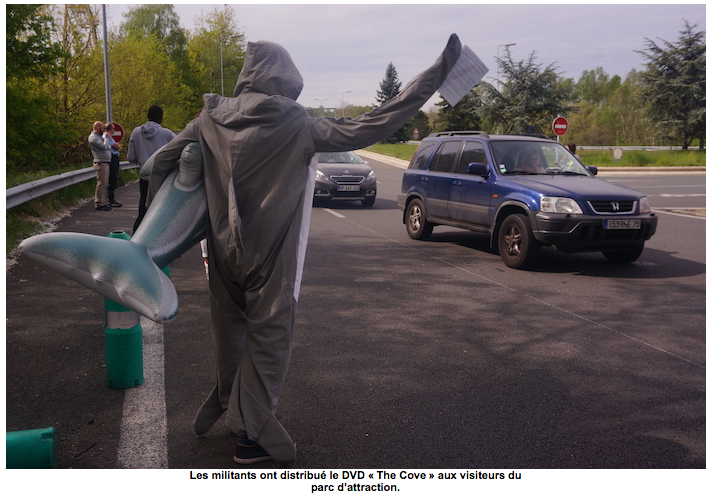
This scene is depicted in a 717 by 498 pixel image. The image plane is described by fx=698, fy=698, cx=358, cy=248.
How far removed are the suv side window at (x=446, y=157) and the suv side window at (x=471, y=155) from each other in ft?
0.62

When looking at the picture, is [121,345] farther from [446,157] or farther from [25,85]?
[25,85]

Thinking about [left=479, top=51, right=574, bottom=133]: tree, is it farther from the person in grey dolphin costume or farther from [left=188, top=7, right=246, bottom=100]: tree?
the person in grey dolphin costume

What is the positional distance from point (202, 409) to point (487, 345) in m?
2.75

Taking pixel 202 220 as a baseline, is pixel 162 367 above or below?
below

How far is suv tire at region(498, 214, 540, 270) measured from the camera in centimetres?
941

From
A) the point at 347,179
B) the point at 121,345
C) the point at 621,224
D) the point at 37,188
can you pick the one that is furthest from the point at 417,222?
the point at 121,345

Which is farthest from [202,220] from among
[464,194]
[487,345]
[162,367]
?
[464,194]

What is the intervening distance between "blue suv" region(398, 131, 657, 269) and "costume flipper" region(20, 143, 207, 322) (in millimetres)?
6491

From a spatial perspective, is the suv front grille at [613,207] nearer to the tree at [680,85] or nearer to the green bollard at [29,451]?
the green bollard at [29,451]

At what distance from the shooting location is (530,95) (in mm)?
46875

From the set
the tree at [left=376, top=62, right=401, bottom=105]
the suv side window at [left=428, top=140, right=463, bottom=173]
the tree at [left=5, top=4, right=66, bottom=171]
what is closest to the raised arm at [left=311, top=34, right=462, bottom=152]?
the suv side window at [left=428, top=140, right=463, bottom=173]

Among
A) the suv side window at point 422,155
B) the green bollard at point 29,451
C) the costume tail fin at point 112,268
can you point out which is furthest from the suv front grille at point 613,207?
the green bollard at point 29,451

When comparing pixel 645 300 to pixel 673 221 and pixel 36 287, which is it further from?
pixel 673 221

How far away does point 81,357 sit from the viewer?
5.22m
